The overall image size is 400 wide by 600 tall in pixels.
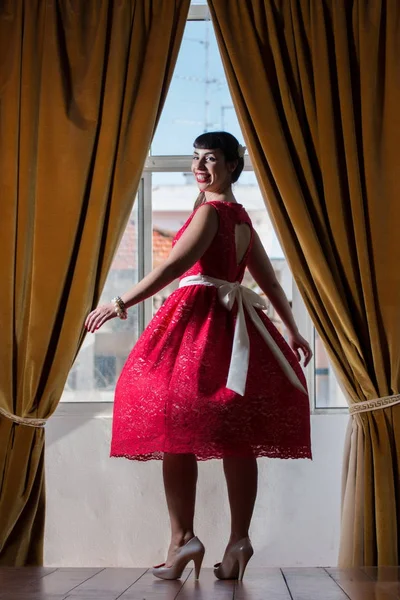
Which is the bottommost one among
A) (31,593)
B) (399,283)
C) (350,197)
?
(31,593)

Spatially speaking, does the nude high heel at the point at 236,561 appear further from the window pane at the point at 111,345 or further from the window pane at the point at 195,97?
the window pane at the point at 195,97

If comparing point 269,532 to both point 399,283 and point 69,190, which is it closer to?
point 399,283

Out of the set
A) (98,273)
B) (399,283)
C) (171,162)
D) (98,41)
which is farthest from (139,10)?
(399,283)

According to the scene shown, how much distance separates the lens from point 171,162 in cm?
350

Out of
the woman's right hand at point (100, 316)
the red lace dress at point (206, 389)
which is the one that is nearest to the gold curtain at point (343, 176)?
the red lace dress at point (206, 389)

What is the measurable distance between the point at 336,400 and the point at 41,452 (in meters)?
1.17

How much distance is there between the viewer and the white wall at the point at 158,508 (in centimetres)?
327

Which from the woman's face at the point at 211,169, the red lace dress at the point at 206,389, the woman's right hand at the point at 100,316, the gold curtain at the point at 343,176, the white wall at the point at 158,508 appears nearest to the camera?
the red lace dress at the point at 206,389

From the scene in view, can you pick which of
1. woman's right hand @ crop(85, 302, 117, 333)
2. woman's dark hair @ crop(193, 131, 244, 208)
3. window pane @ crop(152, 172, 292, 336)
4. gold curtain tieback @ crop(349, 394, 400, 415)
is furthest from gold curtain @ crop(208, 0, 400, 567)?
woman's right hand @ crop(85, 302, 117, 333)

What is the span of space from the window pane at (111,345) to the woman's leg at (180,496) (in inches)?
42.8

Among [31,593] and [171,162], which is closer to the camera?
[31,593]

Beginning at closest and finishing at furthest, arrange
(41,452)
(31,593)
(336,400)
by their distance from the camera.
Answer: (31,593)
(41,452)
(336,400)

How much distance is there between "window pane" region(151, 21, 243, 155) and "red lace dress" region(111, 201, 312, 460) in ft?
3.34

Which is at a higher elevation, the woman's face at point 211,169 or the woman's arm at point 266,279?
the woman's face at point 211,169
